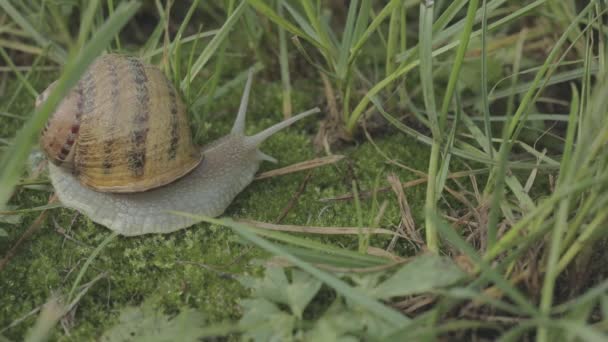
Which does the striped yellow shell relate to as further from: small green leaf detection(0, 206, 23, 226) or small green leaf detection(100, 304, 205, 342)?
small green leaf detection(100, 304, 205, 342)

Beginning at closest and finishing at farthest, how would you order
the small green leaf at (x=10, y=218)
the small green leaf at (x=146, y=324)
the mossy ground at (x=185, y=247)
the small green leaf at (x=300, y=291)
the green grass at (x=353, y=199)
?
the green grass at (x=353, y=199) < the small green leaf at (x=300, y=291) < the small green leaf at (x=146, y=324) < the mossy ground at (x=185, y=247) < the small green leaf at (x=10, y=218)

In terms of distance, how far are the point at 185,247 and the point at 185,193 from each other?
0.29 metres

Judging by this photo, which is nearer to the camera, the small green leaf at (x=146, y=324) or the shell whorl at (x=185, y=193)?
the small green leaf at (x=146, y=324)

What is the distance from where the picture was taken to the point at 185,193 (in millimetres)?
2430

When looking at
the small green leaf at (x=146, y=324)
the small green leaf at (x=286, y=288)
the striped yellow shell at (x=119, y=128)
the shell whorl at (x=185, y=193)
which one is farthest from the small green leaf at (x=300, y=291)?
the striped yellow shell at (x=119, y=128)

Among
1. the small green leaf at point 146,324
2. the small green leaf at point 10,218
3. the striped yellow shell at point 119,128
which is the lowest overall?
the small green leaf at point 146,324

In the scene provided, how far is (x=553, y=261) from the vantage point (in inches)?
59.0

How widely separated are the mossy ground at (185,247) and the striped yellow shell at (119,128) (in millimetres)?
211

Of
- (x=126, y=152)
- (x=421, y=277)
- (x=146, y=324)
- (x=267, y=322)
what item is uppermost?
(x=126, y=152)

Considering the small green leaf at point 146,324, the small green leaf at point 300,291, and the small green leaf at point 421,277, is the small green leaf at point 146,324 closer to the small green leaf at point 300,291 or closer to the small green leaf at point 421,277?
the small green leaf at point 300,291

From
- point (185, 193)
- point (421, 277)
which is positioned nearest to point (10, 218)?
point (185, 193)

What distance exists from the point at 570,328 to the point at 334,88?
1.67 m

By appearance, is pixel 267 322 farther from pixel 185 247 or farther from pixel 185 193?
pixel 185 193

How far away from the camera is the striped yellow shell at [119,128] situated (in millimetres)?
2258
